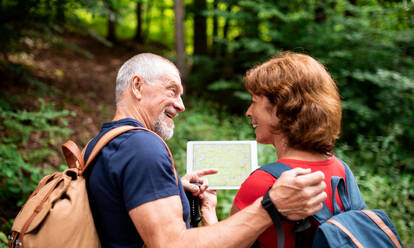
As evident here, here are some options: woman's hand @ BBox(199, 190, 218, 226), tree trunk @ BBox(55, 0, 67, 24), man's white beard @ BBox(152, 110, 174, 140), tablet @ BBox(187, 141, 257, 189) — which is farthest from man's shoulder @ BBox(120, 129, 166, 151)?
tree trunk @ BBox(55, 0, 67, 24)

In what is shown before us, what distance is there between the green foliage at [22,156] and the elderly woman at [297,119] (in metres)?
2.92

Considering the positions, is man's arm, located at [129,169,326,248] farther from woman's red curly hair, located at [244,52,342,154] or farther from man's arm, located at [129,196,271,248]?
woman's red curly hair, located at [244,52,342,154]

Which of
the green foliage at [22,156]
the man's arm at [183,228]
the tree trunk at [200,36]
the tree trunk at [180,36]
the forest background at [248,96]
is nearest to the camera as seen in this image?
the man's arm at [183,228]

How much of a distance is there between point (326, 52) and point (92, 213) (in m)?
6.42

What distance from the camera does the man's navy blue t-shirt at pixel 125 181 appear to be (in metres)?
1.35

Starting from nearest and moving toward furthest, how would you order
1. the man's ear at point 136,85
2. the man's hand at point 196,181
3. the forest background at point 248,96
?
1. the man's ear at point 136,85
2. the man's hand at point 196,181
3. the forest background at point 248,96

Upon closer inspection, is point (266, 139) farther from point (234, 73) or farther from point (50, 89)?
point (234, 73)

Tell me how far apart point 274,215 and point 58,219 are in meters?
0.95

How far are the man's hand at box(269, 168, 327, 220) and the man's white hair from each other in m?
0.99

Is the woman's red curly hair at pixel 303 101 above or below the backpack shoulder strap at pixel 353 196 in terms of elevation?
above

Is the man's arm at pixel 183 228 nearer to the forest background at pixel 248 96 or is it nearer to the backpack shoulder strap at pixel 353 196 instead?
the backpack shoulder strap at pixel 353 196

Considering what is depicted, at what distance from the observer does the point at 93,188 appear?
1.47 m

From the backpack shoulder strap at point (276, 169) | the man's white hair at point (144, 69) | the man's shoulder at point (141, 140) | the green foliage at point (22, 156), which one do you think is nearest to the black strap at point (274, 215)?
the backpack shoulder strap at point (276, 169)

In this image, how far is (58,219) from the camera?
130 centimetres
